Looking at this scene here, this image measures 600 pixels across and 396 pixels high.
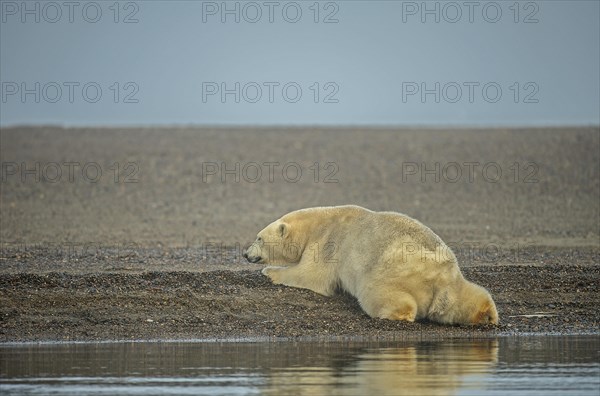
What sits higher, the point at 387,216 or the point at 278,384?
the point at 387,216

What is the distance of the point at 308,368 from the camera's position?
41.8 feet

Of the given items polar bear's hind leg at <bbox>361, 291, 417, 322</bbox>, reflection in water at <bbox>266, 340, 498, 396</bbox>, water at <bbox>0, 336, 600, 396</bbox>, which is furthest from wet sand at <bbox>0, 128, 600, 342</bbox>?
reflection in water at <bbox>266, 340, 498, 396</bbox>

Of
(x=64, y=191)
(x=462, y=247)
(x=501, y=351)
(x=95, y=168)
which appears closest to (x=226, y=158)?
(x=95, y=168)

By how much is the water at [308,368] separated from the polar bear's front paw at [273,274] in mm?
3928

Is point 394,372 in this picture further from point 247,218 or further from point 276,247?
point 247,218

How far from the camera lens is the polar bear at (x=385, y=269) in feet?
53.4

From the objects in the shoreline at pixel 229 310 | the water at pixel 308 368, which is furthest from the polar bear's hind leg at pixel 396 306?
the water at pixel 308 368

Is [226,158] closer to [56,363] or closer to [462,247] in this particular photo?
[462,247]

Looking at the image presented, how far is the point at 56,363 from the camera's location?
13.3 m

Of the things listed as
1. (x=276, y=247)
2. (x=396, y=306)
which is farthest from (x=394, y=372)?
(x=276, y=247)

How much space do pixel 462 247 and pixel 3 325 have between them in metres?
15.0

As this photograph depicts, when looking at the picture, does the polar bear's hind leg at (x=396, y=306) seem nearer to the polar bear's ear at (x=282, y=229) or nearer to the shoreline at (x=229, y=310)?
the shoreline at (x=229, y=310)

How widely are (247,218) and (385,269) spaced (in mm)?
21336

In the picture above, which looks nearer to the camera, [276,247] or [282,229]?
[282,229]
